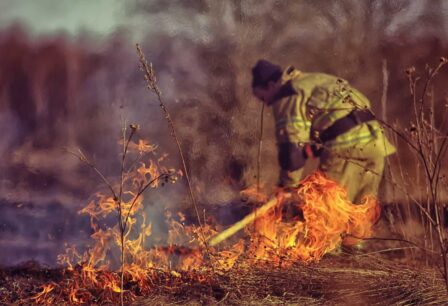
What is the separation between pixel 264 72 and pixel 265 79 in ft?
0.43

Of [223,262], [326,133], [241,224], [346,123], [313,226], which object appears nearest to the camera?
[223,262]

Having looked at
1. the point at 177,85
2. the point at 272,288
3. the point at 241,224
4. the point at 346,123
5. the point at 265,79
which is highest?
the point at 265,79

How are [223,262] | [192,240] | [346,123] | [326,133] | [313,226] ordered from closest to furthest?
[223,262] → [313,226] → [192,240] → [346,123] → [326,133]

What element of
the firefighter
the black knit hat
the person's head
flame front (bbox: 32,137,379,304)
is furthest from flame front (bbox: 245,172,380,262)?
the black knit hat

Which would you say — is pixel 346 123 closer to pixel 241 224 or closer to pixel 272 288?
pixel 241 224

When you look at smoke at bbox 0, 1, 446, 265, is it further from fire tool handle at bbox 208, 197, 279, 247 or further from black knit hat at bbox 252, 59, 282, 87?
fire tool handle at bbox 208, 197, 279, 247

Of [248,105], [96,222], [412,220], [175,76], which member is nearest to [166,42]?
[175,76]

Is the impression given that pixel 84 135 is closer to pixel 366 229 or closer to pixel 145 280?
pixel 145 280

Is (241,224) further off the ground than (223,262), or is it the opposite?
(241,224)

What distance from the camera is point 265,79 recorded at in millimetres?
9789

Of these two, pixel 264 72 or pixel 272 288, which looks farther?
pixel 264 72

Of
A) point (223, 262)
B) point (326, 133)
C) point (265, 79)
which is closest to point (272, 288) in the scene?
point (223, 262)

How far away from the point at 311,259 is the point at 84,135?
474 cm

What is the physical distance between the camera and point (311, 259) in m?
6.50
